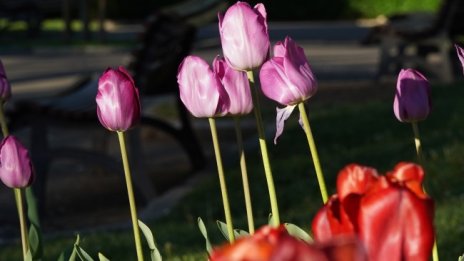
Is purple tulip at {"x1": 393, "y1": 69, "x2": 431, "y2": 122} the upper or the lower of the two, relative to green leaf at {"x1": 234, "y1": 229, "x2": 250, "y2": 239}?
upper

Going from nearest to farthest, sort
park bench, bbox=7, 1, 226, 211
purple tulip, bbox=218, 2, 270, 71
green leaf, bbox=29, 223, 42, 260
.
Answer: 1. purple tulip, bbox=218, 2, 270, 71
2. green leaf, bbox=29, 223, 42, 260
3. park bench, bbox=7, 1, 226, 211

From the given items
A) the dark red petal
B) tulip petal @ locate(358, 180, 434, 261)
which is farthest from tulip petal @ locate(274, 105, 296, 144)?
tulip petal @ locate(358, 180, 434, 261)

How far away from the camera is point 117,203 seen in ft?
28.3

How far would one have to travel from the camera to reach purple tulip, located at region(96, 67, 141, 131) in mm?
2197

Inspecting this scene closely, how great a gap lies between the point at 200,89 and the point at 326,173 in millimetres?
6082

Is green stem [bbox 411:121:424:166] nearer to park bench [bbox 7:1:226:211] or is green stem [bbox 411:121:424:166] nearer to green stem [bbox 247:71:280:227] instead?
green stem [bbox 247:71:280:227]

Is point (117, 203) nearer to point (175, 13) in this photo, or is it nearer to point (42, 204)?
point (42, 204)

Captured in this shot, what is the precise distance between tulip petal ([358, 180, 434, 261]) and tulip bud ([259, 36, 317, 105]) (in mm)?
853

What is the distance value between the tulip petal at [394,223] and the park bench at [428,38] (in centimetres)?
1300

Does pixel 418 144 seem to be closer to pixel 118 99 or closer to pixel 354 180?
pixel 118 99

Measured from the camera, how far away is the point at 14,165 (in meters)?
2.44

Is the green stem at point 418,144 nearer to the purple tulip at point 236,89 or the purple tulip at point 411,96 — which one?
the purple tulip at point 411,96

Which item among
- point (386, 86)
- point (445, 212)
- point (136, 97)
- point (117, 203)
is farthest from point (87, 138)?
point (136, 97)

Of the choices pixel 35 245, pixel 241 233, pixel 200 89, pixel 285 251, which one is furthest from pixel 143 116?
pixel 285 251
